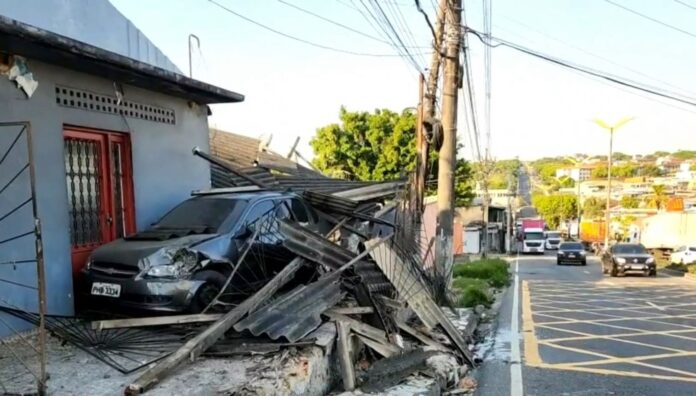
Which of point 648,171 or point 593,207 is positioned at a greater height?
point 648,171

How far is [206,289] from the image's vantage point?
6258 millimetres

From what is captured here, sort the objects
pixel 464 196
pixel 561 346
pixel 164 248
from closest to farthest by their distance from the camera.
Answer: pixel 164 248
pixel 561 346
pixel 464 196

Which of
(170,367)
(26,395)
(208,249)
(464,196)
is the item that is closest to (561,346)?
(208,249)

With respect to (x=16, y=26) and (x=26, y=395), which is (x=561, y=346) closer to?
(x=26, y=395)

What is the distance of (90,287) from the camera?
6328 millimetres

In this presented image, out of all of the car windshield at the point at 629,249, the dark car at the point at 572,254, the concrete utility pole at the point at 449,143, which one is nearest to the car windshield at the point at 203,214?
the concrete utility pole at the point at 449,143

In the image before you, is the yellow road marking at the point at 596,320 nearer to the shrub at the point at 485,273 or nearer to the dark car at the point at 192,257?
the shrub at the point at 485,273

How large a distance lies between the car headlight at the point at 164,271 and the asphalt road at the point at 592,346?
12.5 feet

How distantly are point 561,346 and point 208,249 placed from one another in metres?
5.97

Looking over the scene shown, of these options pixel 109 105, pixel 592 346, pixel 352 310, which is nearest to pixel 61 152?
pixel 109 105

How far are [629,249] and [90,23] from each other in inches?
931

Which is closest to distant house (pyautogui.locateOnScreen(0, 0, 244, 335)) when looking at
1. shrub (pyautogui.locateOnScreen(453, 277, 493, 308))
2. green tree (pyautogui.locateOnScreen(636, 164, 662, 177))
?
shrub (pyautogui.locateOnScreen(453, 277, 493, 308))


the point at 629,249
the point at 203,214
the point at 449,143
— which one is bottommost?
the point at 629,249

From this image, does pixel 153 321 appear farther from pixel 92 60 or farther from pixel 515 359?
pixel 515 359
